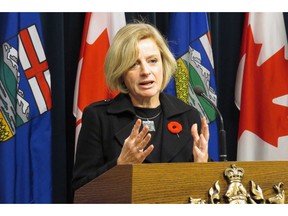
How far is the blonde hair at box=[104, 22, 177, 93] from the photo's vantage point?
2623 millimetres

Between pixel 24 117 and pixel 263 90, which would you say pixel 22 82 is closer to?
pixel 24 117

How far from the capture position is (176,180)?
183 centimetres

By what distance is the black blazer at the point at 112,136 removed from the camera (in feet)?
8.25

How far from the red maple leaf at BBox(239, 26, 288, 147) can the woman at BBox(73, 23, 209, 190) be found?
1410mm

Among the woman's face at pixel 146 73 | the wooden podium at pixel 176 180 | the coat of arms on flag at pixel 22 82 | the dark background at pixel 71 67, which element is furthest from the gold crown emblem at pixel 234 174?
the coat of arms on flag at pixel 22 82

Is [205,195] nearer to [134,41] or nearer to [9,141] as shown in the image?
[134,41]

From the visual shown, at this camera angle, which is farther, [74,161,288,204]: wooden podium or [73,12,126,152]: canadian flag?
[73,12,126,152]: canadian flag

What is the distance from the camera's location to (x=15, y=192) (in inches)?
143

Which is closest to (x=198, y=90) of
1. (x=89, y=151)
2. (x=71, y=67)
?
(x=89, y=151)

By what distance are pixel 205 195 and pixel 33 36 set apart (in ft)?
7.13

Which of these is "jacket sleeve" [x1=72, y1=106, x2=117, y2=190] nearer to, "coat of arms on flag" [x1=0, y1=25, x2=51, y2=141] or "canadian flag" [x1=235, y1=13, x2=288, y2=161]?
"coat of arms on flag" [x1=0, y1=25, x2=51, y2=141]

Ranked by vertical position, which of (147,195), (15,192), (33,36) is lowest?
(147,195)

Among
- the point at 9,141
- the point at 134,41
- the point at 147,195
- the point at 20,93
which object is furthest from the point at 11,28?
the point at 147,195

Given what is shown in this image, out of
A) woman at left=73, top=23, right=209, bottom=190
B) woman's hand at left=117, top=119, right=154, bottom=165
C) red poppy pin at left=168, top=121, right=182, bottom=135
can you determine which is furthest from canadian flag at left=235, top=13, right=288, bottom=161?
woman's hand at left=117, top=119, right=154, bottom=165
